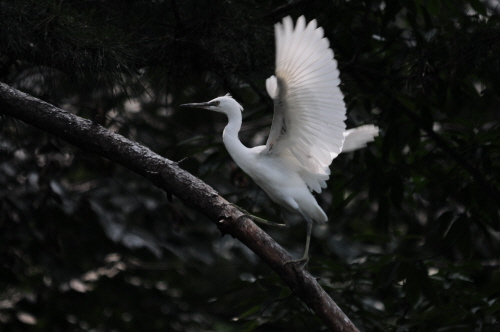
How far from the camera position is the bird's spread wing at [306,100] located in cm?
221

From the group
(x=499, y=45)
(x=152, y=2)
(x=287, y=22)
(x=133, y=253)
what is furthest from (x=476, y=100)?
(x=133, y=253)

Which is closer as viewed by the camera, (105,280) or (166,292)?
(105,280)

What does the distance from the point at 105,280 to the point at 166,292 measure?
0.53 m

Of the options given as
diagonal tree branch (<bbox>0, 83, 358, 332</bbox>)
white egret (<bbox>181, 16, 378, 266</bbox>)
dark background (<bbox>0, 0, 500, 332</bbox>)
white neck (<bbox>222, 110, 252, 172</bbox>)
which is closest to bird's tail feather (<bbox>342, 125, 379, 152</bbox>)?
white egret (<bbox>181, 16, 378, 266</bbox>)

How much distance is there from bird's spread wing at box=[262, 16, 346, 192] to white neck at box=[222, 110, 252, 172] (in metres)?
0.10

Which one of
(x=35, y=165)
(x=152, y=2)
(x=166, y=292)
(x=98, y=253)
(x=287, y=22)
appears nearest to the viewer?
(x=287, y=22)

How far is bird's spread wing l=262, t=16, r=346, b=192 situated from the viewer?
221 cm

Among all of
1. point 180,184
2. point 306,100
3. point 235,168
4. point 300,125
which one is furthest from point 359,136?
point 180,184

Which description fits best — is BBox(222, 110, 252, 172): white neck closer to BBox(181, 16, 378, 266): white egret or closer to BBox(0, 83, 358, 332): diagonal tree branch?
BBox(181, 16, 378, 266): white egret

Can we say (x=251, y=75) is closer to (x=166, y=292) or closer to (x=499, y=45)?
(x=499, y=45)

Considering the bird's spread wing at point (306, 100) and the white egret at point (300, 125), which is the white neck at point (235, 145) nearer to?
the white egret at point (300, 125)

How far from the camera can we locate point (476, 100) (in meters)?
3.37

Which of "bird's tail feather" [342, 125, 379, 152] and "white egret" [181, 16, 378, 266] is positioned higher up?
"bird's tail feather" [342, 125, 379, 152]

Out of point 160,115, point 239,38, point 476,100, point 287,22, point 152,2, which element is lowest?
point 287,22
